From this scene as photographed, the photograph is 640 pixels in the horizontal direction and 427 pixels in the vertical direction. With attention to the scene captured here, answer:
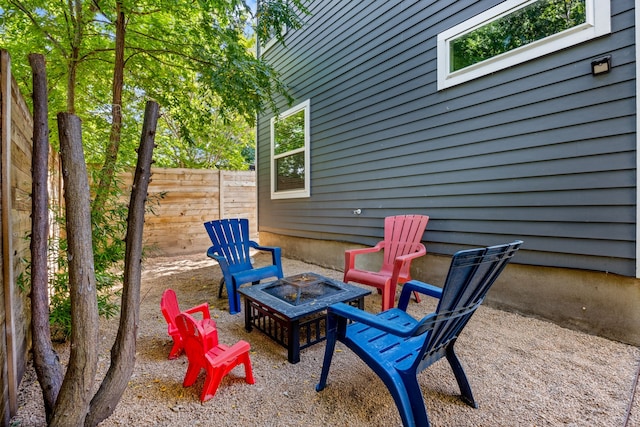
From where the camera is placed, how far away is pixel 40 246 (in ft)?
4.29

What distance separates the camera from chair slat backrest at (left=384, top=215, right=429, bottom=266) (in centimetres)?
318

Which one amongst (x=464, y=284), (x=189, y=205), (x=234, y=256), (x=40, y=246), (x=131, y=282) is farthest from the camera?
(x=189, y=205)

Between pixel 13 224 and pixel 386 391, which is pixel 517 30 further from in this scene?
pixel 13 224

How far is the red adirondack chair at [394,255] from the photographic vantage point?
2.70 meters

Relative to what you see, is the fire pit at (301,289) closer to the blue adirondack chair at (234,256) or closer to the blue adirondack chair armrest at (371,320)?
the blue adirondack chair at (234,256)

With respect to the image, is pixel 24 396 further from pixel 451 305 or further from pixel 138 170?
pixel 451 305


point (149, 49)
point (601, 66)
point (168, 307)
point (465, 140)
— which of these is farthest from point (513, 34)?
point (149, 49)

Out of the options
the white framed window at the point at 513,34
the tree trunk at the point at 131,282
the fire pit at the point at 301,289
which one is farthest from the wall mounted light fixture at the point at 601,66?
the tree trunk at the point at 131,282

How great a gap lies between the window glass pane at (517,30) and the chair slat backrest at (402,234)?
166 cm

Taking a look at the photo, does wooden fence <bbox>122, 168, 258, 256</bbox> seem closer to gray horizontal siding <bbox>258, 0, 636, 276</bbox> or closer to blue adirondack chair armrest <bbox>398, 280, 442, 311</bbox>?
gray horizontal siding <bbox>258, 0, 636, 276</bbox>

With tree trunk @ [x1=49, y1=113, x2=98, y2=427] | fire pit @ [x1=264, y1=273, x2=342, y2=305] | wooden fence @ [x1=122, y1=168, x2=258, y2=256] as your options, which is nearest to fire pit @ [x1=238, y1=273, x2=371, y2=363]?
fire pit @ [x1=264, y1=273, x2=342, y2=305]

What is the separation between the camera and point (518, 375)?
175 centimetres

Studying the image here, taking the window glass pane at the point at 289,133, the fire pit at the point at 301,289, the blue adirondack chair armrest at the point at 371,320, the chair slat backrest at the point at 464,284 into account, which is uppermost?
the window glass pane at the point at 289,133

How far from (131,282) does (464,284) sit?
153cm
